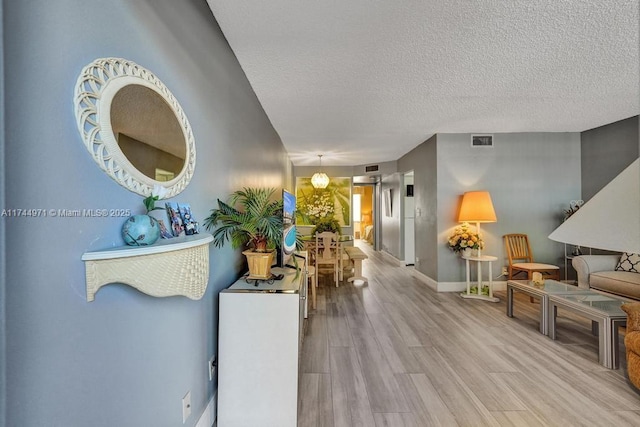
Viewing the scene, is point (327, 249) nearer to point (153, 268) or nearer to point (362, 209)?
point (153, 268)

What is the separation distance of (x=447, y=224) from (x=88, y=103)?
481 centimetres

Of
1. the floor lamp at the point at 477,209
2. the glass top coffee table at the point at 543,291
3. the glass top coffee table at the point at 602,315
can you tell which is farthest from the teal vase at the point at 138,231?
the floor lamp at the point at 477,209

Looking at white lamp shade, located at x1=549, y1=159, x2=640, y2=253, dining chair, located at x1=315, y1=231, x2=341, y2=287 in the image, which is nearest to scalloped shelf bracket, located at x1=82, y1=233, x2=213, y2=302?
white lamp shade, located at x1=549, y1=159, x2=640, y2=253

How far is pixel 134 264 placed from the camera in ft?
2.78

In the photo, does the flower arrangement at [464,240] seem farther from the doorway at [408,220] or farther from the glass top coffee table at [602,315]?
the doorway at [408,220]

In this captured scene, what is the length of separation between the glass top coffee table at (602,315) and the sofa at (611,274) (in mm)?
621

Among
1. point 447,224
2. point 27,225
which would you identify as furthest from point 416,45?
point 447,224

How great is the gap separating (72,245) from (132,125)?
0.46 meters

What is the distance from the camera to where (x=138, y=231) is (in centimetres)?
92

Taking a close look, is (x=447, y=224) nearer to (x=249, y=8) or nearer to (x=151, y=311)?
(x=249, y=8)

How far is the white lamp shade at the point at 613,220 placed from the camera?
0.60 m

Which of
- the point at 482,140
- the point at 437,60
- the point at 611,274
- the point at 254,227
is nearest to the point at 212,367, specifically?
the point at 254,227

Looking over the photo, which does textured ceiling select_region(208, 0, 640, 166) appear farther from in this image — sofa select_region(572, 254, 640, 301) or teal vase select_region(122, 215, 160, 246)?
Answer: sofa select_region(572, 254, 640, 301)

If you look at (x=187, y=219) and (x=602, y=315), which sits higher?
(x=187, y=219)
